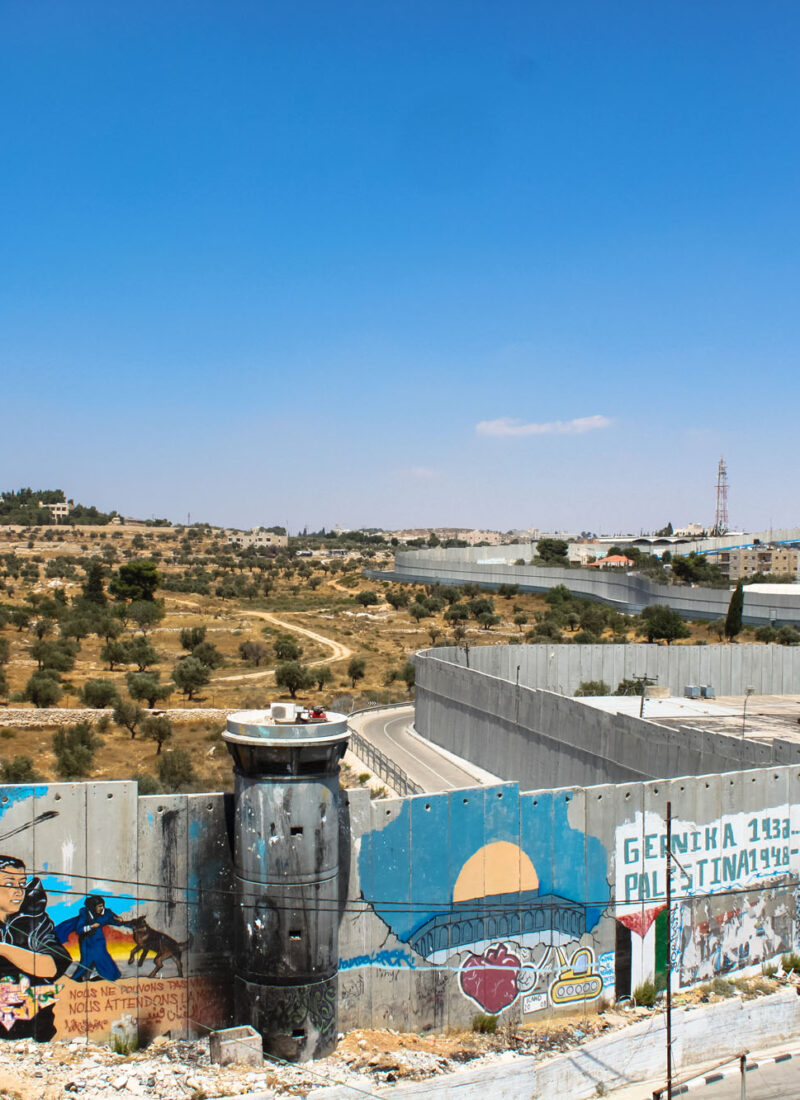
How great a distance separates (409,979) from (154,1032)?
2710 millimetres

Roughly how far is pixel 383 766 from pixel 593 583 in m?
53.4

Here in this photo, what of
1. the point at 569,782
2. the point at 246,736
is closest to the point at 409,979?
the point at 246,736

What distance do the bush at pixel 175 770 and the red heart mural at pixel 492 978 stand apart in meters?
15.9

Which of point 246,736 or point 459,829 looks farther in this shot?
point 459,829

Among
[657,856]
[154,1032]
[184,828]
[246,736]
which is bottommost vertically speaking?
[154,1032]

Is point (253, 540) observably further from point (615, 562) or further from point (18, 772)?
point (18, 772)

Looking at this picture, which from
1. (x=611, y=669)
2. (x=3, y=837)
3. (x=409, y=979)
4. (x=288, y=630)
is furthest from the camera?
(x=288, y=630)

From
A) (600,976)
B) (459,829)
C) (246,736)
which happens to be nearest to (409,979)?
(459,829)

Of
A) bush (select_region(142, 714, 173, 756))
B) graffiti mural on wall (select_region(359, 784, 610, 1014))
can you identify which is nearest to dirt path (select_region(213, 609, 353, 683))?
bush (select_region(142, 714, 173, 756))

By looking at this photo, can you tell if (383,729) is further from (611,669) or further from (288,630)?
(288,630)

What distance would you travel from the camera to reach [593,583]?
81.1 metres

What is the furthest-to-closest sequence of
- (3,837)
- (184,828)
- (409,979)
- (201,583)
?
(201,583) < (409,979) < (184,828) < (3,837)

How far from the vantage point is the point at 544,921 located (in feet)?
36.2

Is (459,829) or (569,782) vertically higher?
(459,829)
